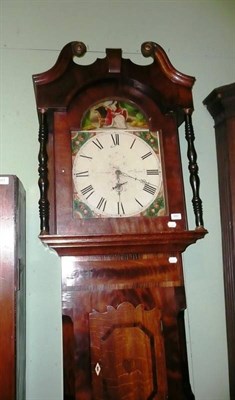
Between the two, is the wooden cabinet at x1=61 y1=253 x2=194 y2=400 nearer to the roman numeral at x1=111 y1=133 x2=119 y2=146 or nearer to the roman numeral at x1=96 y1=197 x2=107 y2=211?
the roman numeral at x1=96 y1=197 x2=107 y2=211

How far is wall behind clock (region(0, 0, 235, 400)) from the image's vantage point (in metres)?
1.37

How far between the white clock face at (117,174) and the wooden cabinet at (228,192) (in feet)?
0.99

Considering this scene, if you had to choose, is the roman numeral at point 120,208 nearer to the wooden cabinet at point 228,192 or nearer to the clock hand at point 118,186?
the clock hand at point 118,186

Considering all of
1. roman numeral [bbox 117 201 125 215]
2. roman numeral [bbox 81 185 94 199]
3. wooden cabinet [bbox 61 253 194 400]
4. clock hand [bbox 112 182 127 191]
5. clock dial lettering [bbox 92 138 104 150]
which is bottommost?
wooden cabinet [bbox 61 253 194 400]

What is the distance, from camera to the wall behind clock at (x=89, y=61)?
53.7 inches

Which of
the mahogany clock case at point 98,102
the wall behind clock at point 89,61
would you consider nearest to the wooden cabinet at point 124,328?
the mahogany clock case at point 98,102

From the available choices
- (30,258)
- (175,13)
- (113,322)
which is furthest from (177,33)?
(113,322)

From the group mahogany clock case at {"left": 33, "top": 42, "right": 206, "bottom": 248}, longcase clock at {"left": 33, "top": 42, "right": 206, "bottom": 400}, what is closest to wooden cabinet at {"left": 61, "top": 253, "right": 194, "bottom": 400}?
longcase clock at {"left": 33, "top": 42, "right": 206, "bottom": 400}

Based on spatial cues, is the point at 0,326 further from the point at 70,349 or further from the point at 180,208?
the point at 180,208

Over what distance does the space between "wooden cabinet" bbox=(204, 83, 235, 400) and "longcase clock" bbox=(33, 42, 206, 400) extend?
0.21 m

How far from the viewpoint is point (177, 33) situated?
165cm

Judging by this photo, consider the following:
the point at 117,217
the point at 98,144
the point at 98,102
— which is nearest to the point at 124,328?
the point at 117,217

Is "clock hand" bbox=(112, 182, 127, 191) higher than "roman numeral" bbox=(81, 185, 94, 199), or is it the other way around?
"clock hand" bbox=(112, 182, 127, 191)

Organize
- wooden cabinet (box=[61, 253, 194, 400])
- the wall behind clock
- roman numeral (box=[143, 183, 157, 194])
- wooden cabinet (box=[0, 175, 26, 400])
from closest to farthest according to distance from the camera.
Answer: wooden cabinet (box=[0, 175, 26, 400]) < wooden cabinet (box=[61, 253, 194, 400]) < roman numeral (box=[143, 183, 157, 194]) < the wall behind clock
